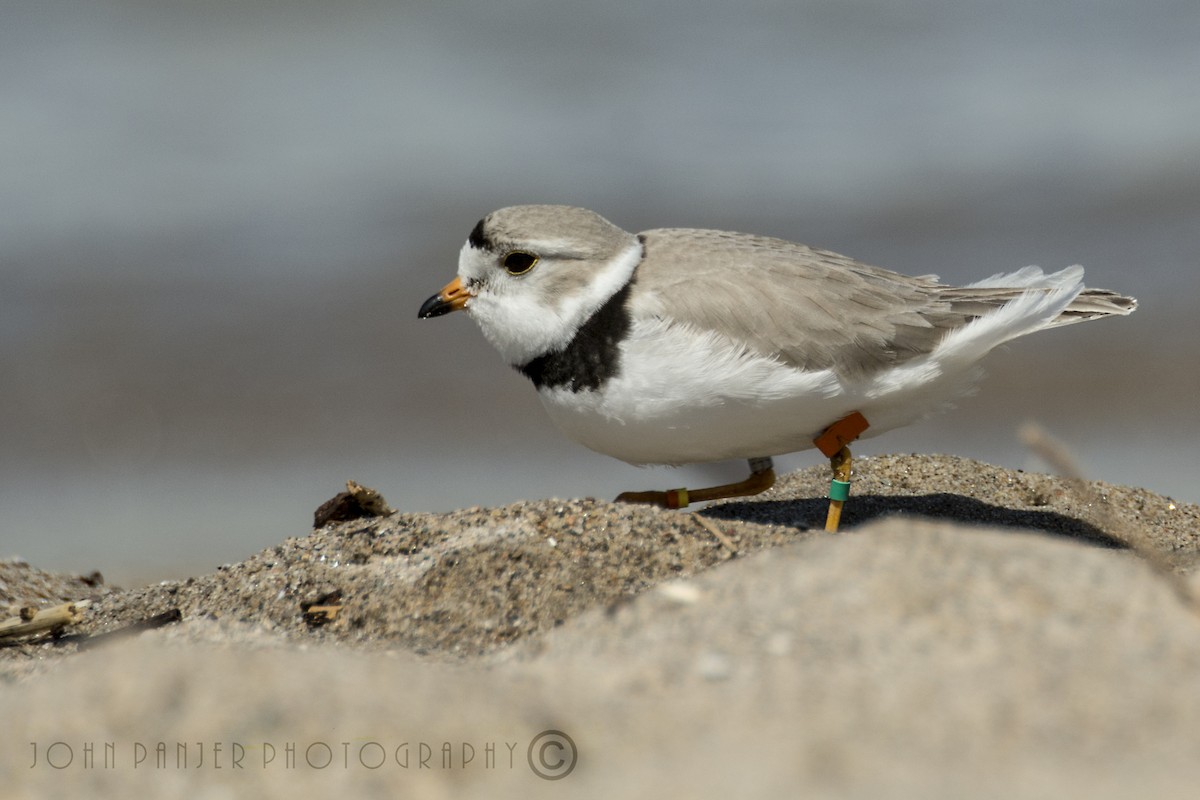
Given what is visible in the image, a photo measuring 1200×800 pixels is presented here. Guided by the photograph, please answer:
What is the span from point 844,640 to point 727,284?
7.53 feet

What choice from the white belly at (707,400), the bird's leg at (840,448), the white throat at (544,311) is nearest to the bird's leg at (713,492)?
the white belly at (707,400)

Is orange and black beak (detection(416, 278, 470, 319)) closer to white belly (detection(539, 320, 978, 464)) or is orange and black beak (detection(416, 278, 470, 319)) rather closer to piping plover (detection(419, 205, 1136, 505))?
piping plover (detection(419, 205, 1136, 505))

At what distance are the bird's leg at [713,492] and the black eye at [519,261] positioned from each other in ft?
3.21

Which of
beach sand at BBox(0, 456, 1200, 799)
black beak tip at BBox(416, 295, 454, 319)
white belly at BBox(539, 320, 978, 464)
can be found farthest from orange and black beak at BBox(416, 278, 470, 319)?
beach sand at BBox(0, 456, 1200, 799)

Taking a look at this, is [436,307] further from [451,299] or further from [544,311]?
[544,311]

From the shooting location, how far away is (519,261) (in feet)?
15.3

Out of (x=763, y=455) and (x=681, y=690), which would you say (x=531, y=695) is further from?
(x=763, y=455)

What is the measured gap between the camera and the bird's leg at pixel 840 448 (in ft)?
14.8

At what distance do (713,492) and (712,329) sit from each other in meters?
0.89

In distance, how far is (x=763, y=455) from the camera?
465 centimetres

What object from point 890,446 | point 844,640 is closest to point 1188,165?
point 890,446

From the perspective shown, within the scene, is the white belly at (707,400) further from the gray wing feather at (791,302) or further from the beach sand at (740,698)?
the beach sand at (740,698)

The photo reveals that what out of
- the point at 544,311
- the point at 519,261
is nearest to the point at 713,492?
the point at 544,311

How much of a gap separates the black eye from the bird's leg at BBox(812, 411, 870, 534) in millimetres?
1275
